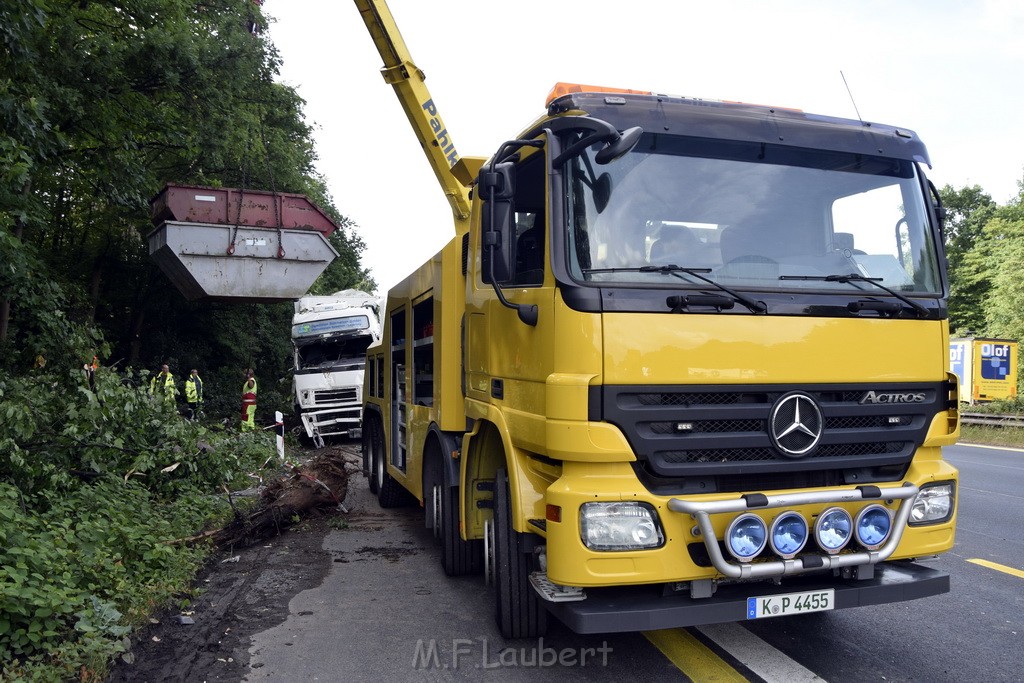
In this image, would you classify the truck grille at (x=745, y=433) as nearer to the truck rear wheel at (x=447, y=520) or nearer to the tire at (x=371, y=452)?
the truck rear wheel at (x=447, y=520)

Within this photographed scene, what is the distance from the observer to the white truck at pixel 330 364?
1641 cm

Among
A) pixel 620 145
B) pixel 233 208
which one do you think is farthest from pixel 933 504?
pixel 233 208

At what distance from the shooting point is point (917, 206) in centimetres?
433

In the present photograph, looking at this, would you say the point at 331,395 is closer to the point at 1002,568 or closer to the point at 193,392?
the point at 193,392

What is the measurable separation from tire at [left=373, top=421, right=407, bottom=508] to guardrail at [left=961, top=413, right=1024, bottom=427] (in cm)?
1865

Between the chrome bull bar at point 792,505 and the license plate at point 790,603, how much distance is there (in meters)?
0.15

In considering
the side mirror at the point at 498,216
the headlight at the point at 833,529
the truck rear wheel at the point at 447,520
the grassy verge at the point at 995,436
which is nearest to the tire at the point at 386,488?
the truck rear wheel at the point at 447,520

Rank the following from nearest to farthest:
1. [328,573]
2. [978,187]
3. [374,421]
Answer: [328,573] → [374,421] → [978,187]

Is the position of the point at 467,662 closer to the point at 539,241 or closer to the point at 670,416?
the point at 670,416

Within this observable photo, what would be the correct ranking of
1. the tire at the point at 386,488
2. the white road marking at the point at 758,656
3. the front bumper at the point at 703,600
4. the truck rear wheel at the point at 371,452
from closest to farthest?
the front bumper at the point at 703,600, the white road marking at the point at 758,656, the tire at the point at 386,488, the truck rear wheel at the point at 371,452

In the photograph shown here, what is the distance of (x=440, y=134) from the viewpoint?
8.66 meters

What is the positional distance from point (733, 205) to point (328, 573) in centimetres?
429

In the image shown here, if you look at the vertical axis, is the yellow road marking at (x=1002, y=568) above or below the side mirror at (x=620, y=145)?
below

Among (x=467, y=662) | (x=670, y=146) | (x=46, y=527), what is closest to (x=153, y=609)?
(x=46, y=527)
